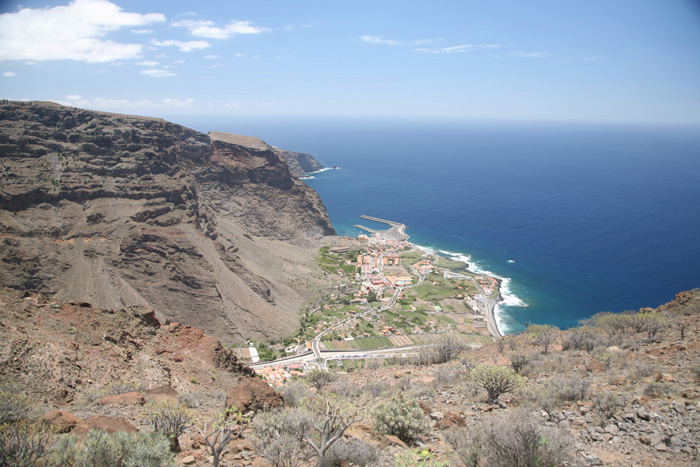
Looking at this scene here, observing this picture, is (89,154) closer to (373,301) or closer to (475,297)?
(373,301)

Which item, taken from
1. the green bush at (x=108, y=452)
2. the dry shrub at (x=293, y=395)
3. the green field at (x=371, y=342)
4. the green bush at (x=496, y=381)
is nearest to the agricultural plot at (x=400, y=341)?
the green field at (x=371, y=342)

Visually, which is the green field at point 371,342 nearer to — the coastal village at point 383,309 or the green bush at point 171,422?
the coastal village at point 383,309

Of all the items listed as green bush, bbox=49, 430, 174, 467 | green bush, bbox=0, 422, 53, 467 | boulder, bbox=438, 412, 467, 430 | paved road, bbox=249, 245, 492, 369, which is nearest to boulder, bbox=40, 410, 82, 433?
green bush, bbox=49, 430, 174, 467

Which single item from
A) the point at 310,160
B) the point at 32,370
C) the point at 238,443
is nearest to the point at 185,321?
the point at 32,370

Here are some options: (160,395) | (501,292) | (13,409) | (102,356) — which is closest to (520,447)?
(13,409)

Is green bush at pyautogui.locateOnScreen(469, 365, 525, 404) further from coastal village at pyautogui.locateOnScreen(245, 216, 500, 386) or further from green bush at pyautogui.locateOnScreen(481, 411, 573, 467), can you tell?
coastal village at pyautogui.locateOnScreen(245, 216, 500, 386)
